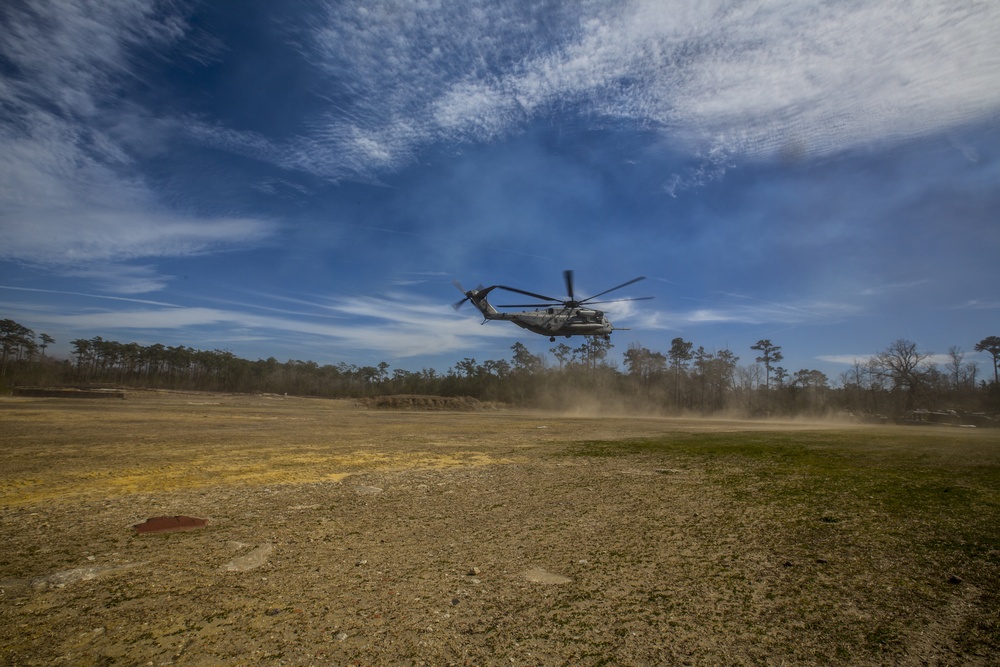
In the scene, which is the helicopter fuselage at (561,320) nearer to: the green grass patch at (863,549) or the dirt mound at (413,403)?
the green grass patch at (863,549)

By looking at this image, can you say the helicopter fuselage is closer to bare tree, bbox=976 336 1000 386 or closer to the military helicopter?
the military helicopter

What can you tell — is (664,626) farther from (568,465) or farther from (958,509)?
(568,465)

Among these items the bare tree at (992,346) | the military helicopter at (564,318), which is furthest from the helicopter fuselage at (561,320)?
the bare tree at (992,346)

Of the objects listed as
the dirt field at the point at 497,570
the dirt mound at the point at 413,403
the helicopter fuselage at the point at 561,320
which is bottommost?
the dirt mound at the point at 413,403

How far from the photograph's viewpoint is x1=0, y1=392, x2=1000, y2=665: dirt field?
2.59m

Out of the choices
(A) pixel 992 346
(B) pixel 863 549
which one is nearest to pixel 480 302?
(B) pixel 863 549

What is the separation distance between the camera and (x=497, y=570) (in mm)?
3695

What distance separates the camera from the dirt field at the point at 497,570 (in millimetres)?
2586

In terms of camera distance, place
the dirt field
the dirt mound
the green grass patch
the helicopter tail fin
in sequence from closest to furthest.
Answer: the dirt field → the green grass patch → the helicopter tail fin → the dirt mound

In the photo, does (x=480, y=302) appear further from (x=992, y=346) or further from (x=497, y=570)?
(x=992, y=346)

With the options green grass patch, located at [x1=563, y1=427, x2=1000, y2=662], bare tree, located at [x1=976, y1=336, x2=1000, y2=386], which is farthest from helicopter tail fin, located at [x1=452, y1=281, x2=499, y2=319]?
bare tree, located at [x1=976, y1=336, x2=1000, y2=386]

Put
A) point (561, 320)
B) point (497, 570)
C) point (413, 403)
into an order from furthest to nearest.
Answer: point (413, 403) < point (561, 320) < point (497, 570)

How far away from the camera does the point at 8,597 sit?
3.10 m

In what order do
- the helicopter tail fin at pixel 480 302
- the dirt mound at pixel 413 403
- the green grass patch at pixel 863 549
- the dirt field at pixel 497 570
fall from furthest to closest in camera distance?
the dirt mound at pixel 413 403 < the helicopter tail fin at pixel 480 302 < the green grass patch at pixel 863 549 < the dirt field at pixel 497 570
